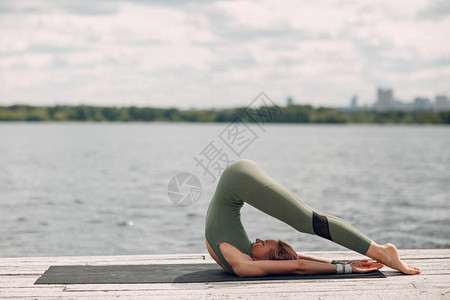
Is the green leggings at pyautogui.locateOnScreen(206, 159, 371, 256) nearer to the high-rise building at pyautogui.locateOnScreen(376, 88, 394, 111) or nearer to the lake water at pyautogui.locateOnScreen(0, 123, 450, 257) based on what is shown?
the lake water at pyautogui.locateOnScreen(0, 123, 450, 257)

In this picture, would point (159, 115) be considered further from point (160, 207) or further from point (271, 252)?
point (271, 252)

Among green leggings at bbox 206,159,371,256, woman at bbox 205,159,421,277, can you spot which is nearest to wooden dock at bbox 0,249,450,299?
woman at bbox 205,159,421,277

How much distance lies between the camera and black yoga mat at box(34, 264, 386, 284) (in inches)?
182

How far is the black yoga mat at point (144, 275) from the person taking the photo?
4.62 metres

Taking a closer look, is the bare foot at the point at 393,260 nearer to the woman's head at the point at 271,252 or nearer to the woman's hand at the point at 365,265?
the woman's hand at the point at 365,265

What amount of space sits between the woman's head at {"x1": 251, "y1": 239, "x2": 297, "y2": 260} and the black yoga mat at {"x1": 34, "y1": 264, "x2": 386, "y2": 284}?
6.6 inches

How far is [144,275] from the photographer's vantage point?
4.80m

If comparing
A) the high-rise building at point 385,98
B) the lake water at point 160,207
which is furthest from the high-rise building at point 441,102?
the lake water at point 160,207

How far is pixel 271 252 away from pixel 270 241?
10 cm

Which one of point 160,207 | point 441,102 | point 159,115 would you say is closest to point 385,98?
point 441,102

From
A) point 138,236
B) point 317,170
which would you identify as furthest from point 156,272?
point 317,170

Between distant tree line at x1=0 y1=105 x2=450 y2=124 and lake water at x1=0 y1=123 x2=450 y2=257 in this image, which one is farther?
distant tree line at x1=0 y1=105 x2=450 y2=124

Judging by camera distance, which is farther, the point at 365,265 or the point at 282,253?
the point at 365,265

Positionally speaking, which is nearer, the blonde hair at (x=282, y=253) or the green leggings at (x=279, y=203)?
the green leggings at (x=279, y=203)
